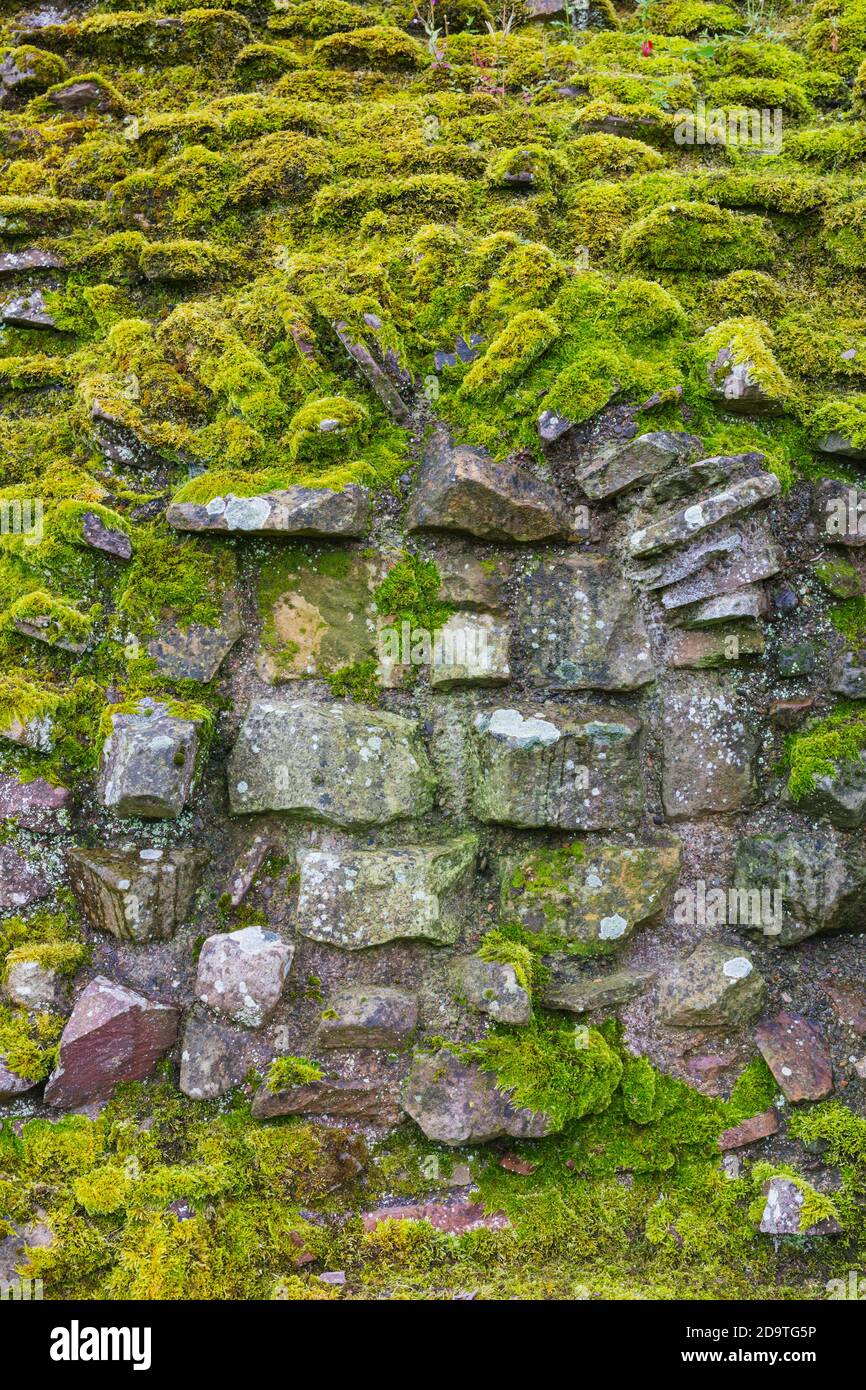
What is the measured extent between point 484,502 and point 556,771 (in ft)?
4.94

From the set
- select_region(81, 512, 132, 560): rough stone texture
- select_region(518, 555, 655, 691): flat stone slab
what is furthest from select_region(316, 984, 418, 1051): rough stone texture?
select_region(81, 512, 132, 560): rough stone texture

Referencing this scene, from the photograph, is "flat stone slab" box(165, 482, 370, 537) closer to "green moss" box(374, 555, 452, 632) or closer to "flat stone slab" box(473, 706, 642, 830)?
"green moss" box(374, 555, 452, 632)

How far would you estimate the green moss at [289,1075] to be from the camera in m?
4.48

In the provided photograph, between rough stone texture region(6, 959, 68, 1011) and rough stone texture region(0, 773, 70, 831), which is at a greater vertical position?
rough stone texture region(0, 773, 70, 831)

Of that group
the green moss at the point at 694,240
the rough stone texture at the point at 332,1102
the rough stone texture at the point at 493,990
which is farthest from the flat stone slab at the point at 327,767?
the green moss at the point at 694,240

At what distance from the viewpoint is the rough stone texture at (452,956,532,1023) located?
4.55 meters

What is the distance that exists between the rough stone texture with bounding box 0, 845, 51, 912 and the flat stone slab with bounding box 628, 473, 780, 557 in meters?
3.65

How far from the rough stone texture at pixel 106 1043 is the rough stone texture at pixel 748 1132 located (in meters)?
2.73

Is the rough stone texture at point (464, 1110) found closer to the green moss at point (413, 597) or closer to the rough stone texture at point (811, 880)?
the rough stone texture at point (811, 880)

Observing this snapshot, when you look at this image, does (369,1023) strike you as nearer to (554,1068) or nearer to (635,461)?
(554,1068)

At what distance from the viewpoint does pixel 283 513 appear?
5.04 meters

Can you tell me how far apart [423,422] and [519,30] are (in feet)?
14.9

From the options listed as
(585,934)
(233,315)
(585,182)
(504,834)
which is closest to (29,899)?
(504,834)

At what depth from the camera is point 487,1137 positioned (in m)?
4.43
